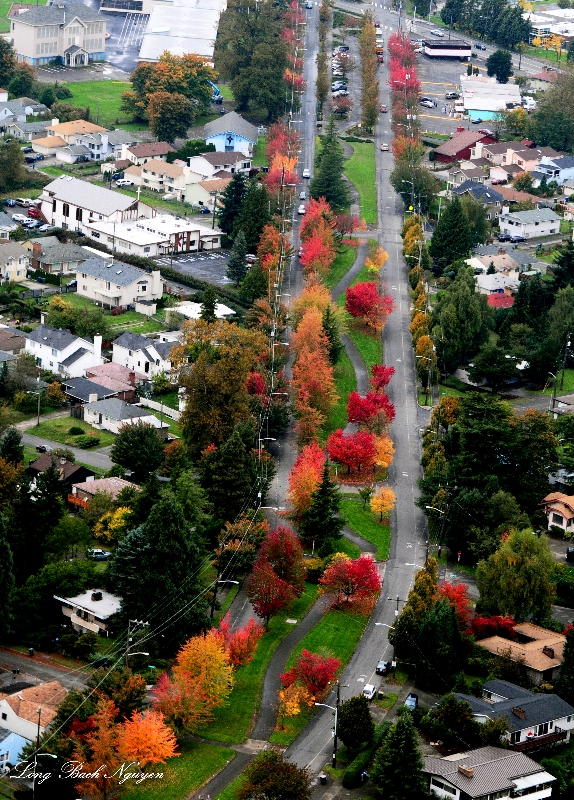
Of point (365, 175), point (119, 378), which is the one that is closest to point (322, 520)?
point (119, 378)

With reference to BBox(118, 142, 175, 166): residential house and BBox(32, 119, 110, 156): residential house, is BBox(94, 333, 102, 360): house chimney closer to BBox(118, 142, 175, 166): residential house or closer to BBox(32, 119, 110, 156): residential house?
BBox(118, 142, 175, 166): residential house

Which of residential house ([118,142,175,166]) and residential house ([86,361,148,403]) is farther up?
residential house ([118,142,175,166])

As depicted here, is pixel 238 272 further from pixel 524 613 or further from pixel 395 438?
pixel 524 613

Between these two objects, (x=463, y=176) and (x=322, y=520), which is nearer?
(x=322, y=520)

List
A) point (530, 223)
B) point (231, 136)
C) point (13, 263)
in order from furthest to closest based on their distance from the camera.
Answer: point (231, 136) < point (530, 223) < point (13, 263)

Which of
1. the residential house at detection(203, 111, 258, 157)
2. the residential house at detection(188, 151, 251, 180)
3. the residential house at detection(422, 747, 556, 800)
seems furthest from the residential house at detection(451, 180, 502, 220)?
the residential house at detection(422, 747, 556, 800)

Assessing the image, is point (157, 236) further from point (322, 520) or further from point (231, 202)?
point (322, 520)

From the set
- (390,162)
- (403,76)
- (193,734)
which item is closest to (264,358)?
(193,734)
